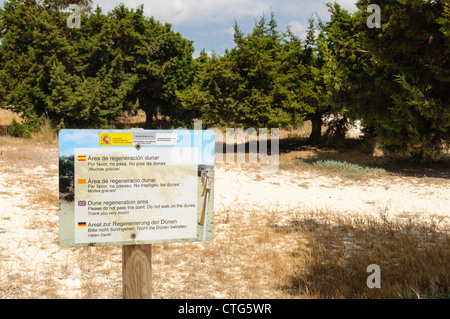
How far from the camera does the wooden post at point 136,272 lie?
304cm

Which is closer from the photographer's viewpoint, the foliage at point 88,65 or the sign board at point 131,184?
the sign board at point 131,184

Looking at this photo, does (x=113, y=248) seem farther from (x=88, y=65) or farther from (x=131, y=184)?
(x=88, y=65)

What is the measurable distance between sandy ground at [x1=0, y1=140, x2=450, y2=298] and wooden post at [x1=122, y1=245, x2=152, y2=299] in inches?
82.8

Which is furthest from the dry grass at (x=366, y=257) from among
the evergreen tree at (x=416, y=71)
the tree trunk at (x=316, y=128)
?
the tree trunk at (x=316, y=128)

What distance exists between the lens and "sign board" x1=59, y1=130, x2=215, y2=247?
9.67 feet

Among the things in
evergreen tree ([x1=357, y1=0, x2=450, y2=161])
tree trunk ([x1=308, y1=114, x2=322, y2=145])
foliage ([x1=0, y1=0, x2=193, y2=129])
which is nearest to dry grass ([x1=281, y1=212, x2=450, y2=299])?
evergreen tree ([x1=357, y1=0, x2=450, y2=161])

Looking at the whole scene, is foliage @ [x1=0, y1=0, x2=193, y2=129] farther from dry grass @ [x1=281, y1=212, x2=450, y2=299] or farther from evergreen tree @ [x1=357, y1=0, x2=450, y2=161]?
evergreen tree @ [x1=357, y1=0, x2=450, y2=161]

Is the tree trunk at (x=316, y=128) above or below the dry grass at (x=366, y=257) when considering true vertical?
above

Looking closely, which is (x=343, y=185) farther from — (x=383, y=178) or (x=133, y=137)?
(x=133, y=137)

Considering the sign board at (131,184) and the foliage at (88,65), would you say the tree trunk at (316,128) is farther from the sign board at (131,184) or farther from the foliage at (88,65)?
the sign board at (131,184)

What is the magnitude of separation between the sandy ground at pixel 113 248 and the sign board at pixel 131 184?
7.68ft

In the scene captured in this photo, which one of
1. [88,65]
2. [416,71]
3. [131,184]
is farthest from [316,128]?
[131,184]

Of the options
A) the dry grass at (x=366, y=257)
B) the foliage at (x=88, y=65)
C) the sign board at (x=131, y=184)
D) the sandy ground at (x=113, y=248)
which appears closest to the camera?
the sign board at (x=131, y=184)

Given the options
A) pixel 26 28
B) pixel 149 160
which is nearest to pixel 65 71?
pixel 26 28
